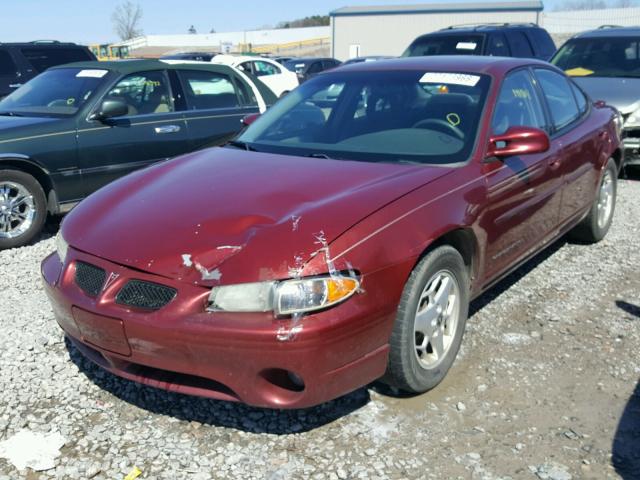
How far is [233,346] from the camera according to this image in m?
2.56

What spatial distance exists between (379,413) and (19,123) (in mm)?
4388

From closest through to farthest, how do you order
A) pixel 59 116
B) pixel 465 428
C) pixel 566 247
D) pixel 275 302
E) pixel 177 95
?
1. pixel 275 302
2. pixel 465 428
3. pixel 566 247
4. pixel 59 116
5. pixel 177 95

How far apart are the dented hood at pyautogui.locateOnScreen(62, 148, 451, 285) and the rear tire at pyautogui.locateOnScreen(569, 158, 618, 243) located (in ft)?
8.63

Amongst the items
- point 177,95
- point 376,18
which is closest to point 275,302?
point 177,95

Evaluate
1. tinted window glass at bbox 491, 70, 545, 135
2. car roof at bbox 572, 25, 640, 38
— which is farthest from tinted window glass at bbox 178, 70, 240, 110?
car roof at bbox 572, 25, 640, 38

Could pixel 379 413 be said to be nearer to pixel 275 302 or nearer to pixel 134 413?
pixel 275 302

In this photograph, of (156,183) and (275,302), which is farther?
(156,183)

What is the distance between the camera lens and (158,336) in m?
2.64

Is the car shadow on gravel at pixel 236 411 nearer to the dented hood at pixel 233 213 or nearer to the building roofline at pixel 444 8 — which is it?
the dented hood at pixel 233 213

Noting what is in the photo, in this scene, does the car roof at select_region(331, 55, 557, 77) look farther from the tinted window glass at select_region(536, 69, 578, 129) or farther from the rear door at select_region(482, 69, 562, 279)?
the tinted window glass at select_region(536, 69, 578, 129)

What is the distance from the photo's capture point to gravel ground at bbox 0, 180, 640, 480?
2.78 metres

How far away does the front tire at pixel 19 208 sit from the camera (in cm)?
566

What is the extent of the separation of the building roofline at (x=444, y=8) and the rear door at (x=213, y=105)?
112ft

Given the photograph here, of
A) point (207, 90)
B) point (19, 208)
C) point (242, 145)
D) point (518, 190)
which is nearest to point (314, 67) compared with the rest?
point (207, 90)
